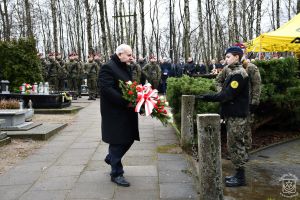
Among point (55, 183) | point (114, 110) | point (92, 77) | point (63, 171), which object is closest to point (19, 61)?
point (92, 77)

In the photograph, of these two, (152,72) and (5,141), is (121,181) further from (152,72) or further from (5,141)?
(152,72)

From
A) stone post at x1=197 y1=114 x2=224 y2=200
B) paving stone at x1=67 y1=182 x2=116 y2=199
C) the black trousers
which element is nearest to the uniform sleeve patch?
stone post at x1=197 y1=114 x2=224 y2=200

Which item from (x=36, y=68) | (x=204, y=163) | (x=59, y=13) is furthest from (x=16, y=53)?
(x=59, y=13)

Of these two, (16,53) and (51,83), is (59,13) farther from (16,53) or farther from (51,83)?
(16,53)

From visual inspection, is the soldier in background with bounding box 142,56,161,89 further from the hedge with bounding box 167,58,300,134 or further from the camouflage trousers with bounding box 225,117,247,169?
the camouflage trousers with bounding box 225,117,247,169

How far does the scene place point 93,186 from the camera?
18.6ft

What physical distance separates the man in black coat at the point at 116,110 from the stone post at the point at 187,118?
243 centimetres

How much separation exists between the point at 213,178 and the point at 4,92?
1114 centimetres

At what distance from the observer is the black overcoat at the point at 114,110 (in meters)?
5.55

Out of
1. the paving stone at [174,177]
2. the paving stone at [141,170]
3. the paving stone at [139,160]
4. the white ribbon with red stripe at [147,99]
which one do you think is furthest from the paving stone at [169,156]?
the white ribbon with red stripe at [147,99]

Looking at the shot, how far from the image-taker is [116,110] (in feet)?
18.4

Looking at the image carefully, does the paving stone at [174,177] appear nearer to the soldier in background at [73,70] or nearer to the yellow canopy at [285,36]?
the yellow canopy at [285,36]

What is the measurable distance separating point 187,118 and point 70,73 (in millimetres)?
13194

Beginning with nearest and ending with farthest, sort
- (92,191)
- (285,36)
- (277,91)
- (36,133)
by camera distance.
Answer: (92,191) < (36,133) < (277,91) < (285,36)
